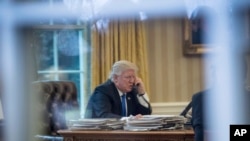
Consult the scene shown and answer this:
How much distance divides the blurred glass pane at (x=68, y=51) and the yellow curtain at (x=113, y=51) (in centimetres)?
6

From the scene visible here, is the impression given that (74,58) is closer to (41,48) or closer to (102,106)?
(102,106)

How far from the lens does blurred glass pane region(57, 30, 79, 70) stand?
0.75 meters

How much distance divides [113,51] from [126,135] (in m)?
0.36

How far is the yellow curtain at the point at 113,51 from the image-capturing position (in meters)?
0.84

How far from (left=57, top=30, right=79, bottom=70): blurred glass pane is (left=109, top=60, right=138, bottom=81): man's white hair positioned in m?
0.12

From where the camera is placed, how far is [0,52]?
1.13 ft

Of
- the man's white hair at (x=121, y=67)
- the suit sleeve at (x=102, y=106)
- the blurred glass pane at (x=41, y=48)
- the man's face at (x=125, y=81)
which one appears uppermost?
the blurred glass pane at (x=41, y=48)

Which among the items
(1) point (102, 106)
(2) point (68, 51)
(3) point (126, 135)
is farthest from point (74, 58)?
(3) point (126, 135)

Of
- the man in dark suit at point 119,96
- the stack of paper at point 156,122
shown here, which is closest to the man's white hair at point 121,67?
the man in dark suit at point 119,96

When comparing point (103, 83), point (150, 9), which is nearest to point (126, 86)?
point (103, 83)

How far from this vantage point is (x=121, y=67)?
89 cm

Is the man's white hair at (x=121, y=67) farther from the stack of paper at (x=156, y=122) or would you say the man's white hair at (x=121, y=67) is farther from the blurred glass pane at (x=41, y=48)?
the blurred glass pane at (x=41, y=48)

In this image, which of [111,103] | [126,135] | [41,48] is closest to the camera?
[41,48]

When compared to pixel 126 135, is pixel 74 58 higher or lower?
higher
